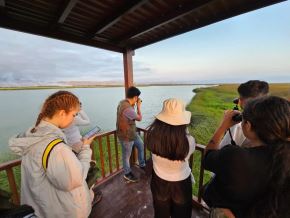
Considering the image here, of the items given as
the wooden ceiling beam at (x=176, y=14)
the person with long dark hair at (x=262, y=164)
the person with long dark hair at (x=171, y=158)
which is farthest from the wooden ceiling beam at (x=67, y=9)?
the person with long dark hair at (x=262, y=164)

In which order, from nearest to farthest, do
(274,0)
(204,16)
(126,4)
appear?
(274,0), (126,4), (204,16)

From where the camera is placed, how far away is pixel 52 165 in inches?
29.3

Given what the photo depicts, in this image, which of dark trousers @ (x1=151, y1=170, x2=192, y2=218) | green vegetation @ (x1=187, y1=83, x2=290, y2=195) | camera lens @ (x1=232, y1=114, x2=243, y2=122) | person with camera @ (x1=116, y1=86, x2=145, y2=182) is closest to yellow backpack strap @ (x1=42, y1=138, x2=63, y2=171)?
dark trousers @ (x1=151, y1=170, x2=192, y2=218)

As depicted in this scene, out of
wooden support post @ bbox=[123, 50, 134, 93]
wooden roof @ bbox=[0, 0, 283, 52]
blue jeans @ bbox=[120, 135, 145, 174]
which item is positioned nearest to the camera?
wooden roof @ bbox=[0, 0, 283, 52]

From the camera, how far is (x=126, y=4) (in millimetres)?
1450

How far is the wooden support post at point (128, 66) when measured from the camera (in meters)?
2.68

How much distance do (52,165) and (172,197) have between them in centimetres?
97

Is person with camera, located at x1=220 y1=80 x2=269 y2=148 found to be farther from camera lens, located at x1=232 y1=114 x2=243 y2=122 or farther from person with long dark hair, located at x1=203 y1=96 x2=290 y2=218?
person with long dark hair, located at x1=203 y1=96 x2=290 y2=218

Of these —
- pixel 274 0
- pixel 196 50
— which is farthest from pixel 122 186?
pixel 196 50

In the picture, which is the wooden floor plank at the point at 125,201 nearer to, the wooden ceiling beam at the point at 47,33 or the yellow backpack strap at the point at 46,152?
the yellow backpack strap at the point at 46,152

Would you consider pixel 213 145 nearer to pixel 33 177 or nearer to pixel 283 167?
pixel 283 167

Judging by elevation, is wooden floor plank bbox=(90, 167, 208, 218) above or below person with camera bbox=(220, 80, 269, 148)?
below

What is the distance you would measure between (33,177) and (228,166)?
3.40 ft

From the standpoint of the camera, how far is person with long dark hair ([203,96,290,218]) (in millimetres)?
588
